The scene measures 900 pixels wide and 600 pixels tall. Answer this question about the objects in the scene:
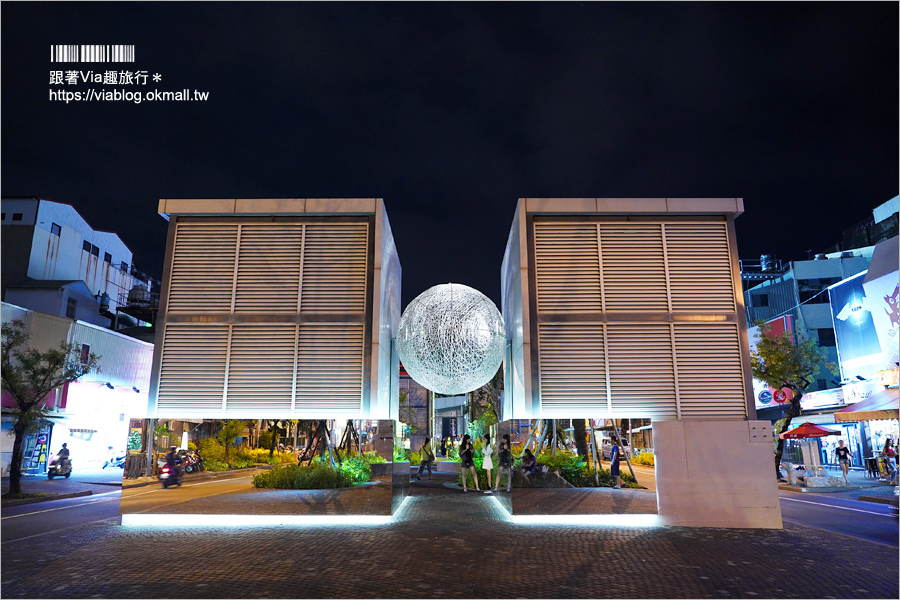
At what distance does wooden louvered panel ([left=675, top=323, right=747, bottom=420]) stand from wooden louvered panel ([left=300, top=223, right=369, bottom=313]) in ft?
23.0

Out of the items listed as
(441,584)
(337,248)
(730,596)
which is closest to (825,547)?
(730,596)

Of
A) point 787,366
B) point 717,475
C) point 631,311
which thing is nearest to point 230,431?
point 631,311

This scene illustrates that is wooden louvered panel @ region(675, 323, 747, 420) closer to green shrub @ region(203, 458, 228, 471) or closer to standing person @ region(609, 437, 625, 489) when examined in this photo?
standing person @ region(609, 437, 625, 489)

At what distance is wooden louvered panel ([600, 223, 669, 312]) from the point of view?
40.0 feet

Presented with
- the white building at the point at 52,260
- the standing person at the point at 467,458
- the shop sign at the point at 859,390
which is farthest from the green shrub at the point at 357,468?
the white building at the point at 52,260

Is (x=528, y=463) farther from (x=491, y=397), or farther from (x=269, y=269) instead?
(x=491, y=397)

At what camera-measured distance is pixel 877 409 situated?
63.5ft

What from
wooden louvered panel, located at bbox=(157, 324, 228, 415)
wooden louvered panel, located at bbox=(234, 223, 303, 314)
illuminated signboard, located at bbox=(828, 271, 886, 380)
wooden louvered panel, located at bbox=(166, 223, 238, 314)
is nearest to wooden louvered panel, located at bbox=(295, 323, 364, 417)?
wooden louvered panel, located at bbox=(234, 223, 303, 314)

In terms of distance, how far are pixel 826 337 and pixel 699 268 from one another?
32.4m

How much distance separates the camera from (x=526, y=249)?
12422 mm

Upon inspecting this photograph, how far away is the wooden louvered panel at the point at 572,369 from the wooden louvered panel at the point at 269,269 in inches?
220

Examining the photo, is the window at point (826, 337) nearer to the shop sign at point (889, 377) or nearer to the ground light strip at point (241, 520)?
the shop sign at point (889, 377)

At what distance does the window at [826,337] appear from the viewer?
3753cm

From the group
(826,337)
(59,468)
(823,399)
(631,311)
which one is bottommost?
(59,468)
